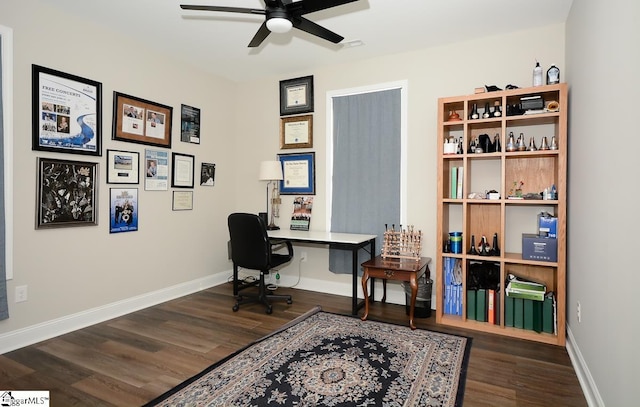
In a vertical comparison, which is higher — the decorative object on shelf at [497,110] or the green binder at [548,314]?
the decorative object on shelf at [497,110]

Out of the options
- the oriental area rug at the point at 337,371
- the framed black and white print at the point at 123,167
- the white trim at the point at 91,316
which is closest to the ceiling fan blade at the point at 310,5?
the framed black and white print at the point at 123,167

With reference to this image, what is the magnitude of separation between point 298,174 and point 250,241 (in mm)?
1213

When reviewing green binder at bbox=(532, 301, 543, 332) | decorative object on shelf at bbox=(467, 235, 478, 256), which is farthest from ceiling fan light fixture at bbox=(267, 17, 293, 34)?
green binder at bbox=(532, 301, 543, 332)

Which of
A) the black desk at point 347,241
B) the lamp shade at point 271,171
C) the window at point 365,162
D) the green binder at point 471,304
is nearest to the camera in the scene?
the green binder at point 471,304

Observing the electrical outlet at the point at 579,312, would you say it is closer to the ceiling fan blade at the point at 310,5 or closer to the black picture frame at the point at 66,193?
the ceiling fan blade at the point at 310,5

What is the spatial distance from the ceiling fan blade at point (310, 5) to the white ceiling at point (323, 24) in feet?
2.51

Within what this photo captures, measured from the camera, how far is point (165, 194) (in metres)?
3.87

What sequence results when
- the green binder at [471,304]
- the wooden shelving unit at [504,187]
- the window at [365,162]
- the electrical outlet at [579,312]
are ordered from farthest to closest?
1. the window at [365,162]
2. the green binder at [471,304]
3. the wooden shelving unit at [504,187]
4. the electrical outlet at [579,312]

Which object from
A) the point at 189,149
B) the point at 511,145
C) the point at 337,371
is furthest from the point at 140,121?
the point at 511,145

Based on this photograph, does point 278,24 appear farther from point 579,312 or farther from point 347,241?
point 579,312

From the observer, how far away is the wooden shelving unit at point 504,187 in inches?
108

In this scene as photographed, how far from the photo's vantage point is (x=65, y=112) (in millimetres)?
2934

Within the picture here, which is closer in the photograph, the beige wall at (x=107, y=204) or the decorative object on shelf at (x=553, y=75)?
the beige wall at (x=107, y=204)

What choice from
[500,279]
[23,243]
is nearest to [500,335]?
[500,279]
